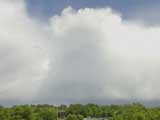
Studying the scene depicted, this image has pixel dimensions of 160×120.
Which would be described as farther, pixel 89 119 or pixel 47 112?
pixel 89 119

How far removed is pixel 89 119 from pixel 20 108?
49.5 metres

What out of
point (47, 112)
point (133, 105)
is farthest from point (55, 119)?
point (133, 105)

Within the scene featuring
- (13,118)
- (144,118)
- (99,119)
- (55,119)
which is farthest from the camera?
(99,119)

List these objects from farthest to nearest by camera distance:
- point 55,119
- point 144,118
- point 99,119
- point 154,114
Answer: point 99,119, point 55,119, point 154,114, point 144,118

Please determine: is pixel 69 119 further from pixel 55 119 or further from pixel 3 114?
pixel 3 114

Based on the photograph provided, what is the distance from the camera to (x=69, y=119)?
175 meters

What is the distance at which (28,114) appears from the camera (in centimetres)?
15025

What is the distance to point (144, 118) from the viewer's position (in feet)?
341

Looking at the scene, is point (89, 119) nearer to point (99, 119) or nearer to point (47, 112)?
point (99, 119)

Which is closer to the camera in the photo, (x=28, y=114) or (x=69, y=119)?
(x=28, y=114)

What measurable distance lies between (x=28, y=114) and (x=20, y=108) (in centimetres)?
582

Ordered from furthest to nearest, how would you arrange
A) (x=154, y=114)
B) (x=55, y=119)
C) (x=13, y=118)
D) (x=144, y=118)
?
1. (x=55, y=119)
2. (x=13, y=118)
3. (x=154, y=114)
4. (x=144, y=118)

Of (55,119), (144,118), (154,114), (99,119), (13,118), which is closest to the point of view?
(144,118)

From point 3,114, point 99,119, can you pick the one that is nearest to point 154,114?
point 3,114
